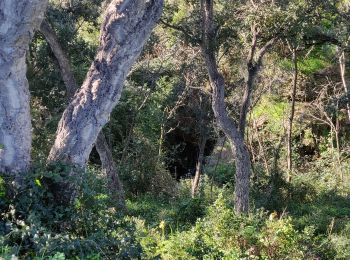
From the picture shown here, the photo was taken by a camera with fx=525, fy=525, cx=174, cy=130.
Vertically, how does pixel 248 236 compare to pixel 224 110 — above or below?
below

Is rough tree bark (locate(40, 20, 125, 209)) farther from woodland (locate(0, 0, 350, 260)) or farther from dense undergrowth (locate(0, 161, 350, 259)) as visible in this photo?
dense undergrowth (locate(0, 161, 350, 259))

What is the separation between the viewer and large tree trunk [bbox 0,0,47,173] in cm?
484

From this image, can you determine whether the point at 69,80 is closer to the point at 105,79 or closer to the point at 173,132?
the point at 105,79

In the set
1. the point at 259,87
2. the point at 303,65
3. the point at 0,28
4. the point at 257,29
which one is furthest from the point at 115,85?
the point at 303,65

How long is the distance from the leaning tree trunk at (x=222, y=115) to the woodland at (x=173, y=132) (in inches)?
1.1

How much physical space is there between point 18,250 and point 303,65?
14397mm

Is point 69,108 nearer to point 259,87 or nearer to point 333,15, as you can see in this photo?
point 333,15

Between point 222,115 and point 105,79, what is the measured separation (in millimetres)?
4858

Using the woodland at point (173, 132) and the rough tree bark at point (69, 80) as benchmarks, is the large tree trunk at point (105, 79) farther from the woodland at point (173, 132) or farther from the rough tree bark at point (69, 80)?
the rough tree bark at point (69, 80)

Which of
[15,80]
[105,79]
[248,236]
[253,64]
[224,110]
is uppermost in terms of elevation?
[253,64]

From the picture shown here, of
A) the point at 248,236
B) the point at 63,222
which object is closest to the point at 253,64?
the point at 248,236

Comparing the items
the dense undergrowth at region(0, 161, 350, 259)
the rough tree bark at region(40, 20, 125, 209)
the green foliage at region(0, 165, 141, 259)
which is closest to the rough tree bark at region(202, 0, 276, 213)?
the dense undergrowth at region(0, 161, 350, 259)

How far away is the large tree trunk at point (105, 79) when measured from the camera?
5.46 meters

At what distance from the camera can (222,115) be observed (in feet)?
33.0
